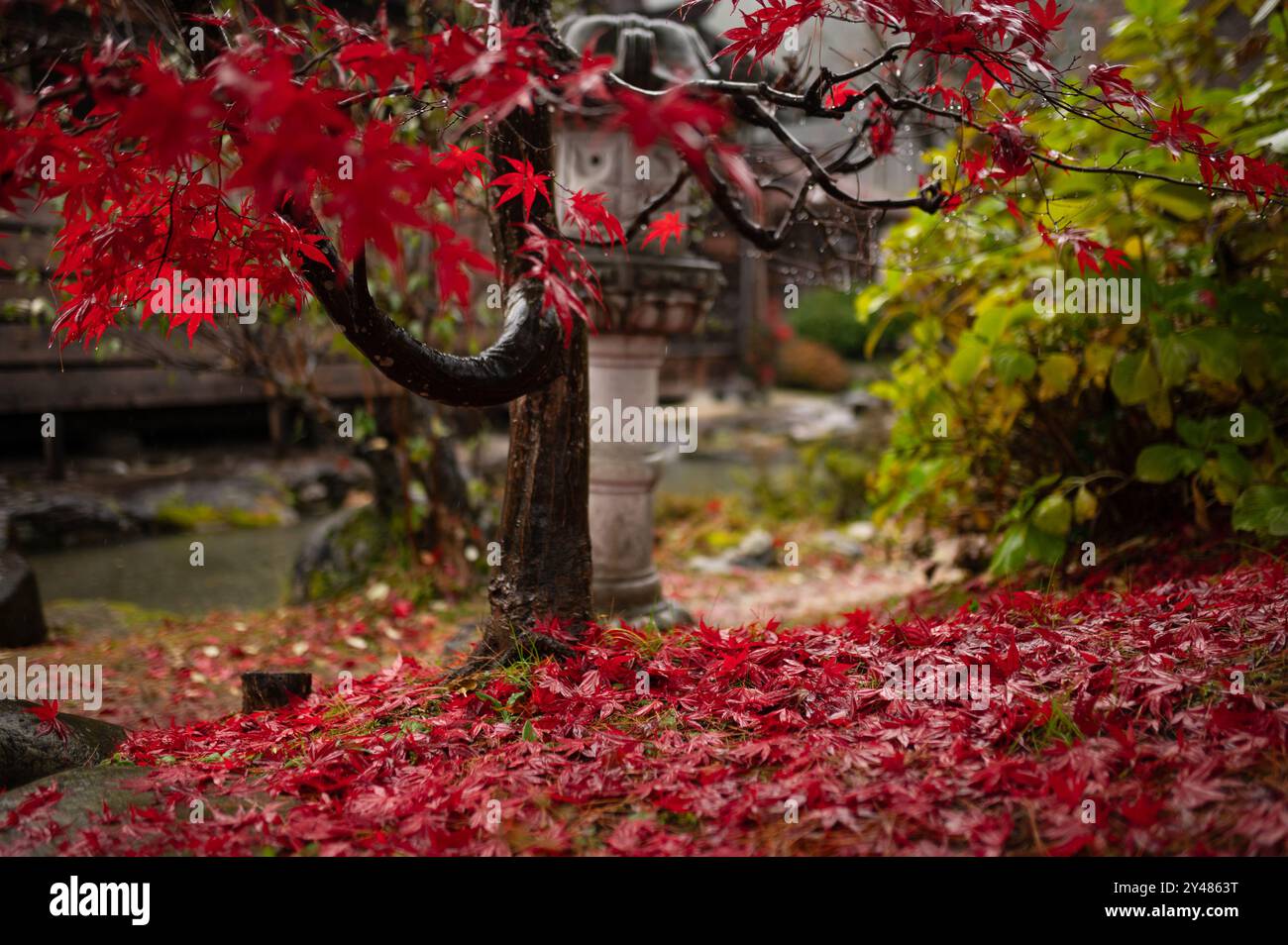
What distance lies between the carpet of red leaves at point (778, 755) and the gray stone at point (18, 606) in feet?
6.78

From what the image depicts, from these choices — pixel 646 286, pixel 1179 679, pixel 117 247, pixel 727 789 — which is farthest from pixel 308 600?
pixel 1179 679

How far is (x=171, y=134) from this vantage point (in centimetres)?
133

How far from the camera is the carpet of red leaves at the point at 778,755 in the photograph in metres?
1.67

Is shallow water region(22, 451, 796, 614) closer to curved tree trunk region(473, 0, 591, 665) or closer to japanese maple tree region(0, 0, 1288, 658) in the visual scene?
curved tree trunk region(473, 0, 591, 665)

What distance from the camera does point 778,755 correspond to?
1917 millimetres

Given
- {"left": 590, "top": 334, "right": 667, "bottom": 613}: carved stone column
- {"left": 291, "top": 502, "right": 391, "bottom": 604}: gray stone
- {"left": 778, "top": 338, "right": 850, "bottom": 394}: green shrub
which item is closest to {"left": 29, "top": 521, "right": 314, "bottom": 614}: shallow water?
{"left": 291, "top": 502, "right": 391, "bottom": 604}: gray stone

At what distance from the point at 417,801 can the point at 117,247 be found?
50.9 inches

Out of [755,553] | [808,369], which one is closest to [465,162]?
[755,553]

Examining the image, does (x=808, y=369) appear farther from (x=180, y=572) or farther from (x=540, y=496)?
(x=540, y=496)

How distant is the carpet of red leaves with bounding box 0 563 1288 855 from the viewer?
1665 mm

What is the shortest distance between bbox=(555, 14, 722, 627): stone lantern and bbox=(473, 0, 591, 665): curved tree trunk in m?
0.98

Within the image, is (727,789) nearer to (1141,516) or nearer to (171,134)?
(171,134)

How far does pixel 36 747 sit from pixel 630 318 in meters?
2.30

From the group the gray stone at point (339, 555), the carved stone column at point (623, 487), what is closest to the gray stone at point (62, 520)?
the gray stone at point (339, 555)
